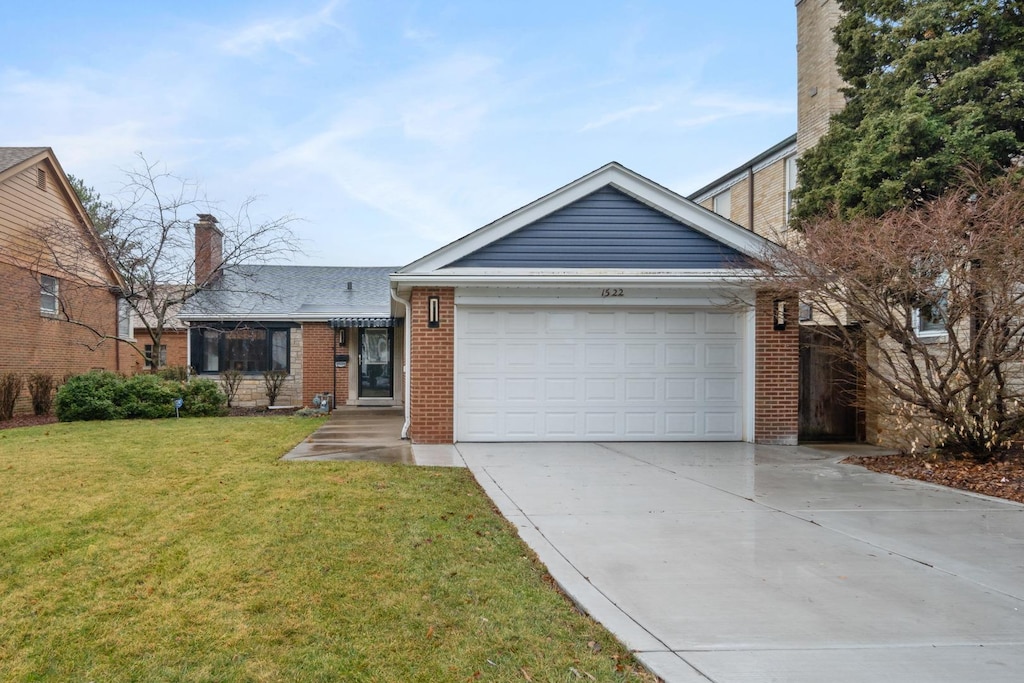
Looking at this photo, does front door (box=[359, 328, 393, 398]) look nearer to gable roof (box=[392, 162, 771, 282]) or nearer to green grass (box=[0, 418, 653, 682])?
gable roof (box=[392, 162, 771, 282])

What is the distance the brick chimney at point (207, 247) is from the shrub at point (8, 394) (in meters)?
5.19

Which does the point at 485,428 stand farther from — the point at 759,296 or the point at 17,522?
the point at 17,522

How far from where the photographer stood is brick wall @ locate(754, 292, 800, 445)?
428 inches

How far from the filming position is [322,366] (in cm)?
1906

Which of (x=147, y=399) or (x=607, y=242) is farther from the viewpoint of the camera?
(x=147, y=399)

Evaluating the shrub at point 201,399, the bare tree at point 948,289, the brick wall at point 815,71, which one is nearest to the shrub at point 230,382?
the shrub at point 201,399

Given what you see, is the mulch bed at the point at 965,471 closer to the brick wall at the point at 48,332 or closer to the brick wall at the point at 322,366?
the brick wall at the point at 322,366

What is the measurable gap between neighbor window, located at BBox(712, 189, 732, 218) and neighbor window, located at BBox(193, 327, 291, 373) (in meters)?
14.5

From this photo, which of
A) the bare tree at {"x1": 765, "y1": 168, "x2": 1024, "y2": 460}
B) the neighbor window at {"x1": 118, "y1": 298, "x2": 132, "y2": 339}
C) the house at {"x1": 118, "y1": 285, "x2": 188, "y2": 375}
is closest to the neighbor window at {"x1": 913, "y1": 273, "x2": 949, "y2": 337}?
the bare tree at {"x1": 765, "y1": 168, "x2": 1024, "y2": 460}

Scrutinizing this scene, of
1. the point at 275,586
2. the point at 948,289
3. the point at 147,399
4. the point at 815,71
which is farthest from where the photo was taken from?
the point at 815,71

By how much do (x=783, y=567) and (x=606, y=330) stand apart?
262 inches

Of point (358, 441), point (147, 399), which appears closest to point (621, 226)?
point (358, 441)

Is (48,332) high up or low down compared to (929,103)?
down

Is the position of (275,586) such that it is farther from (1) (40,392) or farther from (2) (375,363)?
(1) (40,392)
